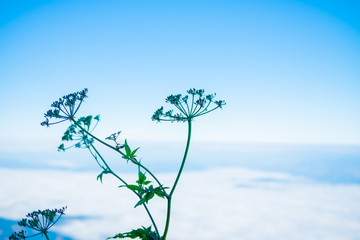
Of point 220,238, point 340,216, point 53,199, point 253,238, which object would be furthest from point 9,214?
point 340,216

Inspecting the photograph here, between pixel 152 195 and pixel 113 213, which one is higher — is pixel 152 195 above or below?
above

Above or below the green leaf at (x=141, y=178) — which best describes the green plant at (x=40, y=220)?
below

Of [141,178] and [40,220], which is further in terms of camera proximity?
[40,220]

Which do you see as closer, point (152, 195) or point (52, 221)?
point (152, 195)

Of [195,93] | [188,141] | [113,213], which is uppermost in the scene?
[195,93]

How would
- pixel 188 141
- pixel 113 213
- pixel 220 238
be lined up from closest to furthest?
1. pixel 188 141
2. pixel 220 238
3. pixel 113 213

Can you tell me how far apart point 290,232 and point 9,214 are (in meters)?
212

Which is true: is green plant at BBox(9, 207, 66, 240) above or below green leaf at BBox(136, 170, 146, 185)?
below

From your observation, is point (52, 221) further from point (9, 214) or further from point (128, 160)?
point (9, 214)

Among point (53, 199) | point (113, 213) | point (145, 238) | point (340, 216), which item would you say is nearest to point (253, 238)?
point (340, 216)

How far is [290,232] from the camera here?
600ft

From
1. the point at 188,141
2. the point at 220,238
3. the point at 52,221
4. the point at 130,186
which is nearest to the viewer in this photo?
the point at 188,141

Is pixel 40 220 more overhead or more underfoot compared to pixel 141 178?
more underfoot

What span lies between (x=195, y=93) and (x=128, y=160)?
3.51 ft
